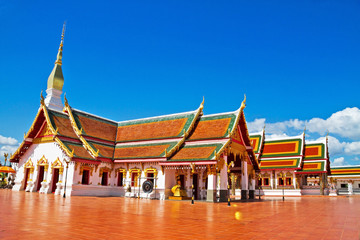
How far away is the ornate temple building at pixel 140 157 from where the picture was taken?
76.0 feet

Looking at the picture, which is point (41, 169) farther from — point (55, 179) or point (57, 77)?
point (57, 77)

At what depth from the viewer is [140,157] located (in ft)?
84.6

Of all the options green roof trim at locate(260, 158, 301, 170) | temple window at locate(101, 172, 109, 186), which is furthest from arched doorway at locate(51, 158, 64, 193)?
green roof trim at locate(260, 158, 301, 170)

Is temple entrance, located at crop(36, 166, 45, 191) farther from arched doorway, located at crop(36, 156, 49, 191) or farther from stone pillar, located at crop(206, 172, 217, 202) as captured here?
stone pillar, located at crop(206, 172, 217, 202)

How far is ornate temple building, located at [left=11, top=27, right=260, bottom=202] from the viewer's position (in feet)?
76.0

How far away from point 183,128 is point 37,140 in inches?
530

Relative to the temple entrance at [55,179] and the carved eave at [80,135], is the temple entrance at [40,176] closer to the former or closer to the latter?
the temple entrance at [55,179]

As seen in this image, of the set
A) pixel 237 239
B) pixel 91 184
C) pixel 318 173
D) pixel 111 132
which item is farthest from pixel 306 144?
pixel 237 239

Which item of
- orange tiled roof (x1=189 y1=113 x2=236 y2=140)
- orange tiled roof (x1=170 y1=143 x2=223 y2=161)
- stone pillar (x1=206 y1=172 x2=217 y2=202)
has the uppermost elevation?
orange tiled roof (x1=189 y1=113 x2=236 y2=140)

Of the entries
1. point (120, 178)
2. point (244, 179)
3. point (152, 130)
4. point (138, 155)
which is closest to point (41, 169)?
point (120, 178)

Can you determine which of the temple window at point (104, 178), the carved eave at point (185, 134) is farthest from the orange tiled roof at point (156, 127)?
the temple window at point (104, 178)

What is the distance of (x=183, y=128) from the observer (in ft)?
88.5

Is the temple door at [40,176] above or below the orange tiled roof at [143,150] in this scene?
below

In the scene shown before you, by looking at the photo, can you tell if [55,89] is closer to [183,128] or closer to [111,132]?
[111,132]
